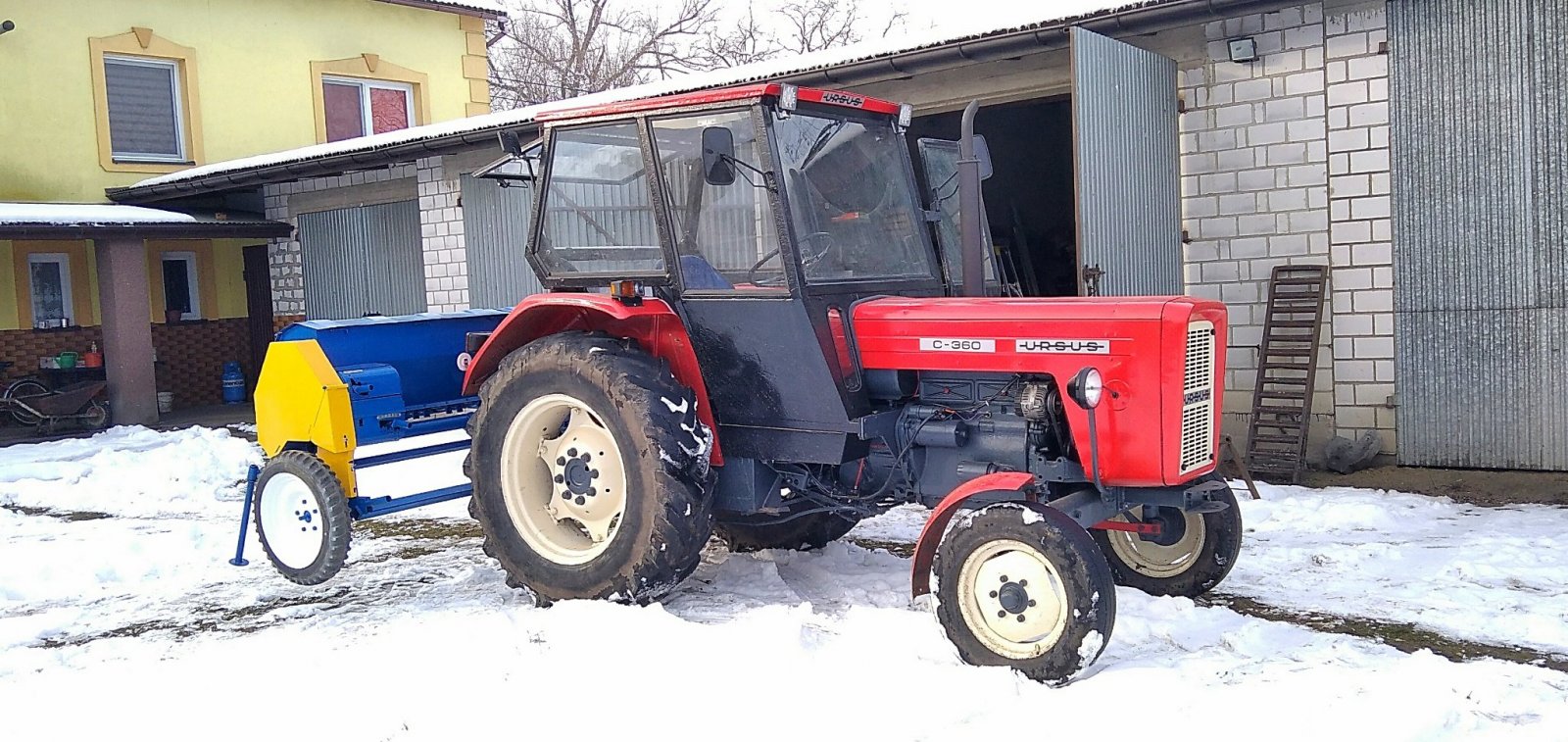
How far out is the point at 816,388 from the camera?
15.5 feet

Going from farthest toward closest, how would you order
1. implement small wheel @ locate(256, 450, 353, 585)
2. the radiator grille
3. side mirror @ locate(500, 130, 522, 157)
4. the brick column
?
1. the brick column
2. implement small wheel @ locate(256, 450, 353, 585)
3. side mirror @ locate(500, 130, 522, 157)
4. the radiator grille

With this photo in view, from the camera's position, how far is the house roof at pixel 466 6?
1848 cm

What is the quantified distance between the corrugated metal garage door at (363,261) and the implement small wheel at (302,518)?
8.53 metres

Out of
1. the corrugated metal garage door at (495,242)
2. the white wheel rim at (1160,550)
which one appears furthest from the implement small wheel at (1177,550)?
the corrugated metal garage door at (495,242)

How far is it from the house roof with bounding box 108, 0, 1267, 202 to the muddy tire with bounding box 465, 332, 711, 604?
116cm

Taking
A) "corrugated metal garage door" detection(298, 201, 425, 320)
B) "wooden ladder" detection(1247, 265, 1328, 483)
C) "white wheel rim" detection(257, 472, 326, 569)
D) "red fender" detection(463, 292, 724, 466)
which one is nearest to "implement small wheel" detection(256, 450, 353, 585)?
"white wheel rim" detection(257, 472, 326, 569)

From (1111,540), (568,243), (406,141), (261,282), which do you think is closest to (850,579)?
(1111,540)

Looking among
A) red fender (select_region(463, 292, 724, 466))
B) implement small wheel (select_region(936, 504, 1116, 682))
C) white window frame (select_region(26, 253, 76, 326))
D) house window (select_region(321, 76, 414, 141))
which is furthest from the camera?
house window (select_region(321, 76, 414, 141))

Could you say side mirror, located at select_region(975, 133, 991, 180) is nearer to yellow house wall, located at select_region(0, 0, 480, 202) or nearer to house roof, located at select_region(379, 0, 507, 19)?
yellow house wall, located at select_region(0, 0, 480, 202)

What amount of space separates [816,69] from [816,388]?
5501 millimetres

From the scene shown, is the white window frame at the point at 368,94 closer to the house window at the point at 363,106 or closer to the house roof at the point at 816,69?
the house window at the point at 363,106

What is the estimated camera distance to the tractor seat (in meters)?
4.84

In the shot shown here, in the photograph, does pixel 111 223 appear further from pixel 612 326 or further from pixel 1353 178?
pixel 1353 178

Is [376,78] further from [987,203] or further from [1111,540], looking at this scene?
[1111,540]
